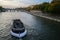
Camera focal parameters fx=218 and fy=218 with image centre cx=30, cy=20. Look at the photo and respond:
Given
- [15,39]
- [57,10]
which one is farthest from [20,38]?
[57,10]

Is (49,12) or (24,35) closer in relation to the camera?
(24,35)

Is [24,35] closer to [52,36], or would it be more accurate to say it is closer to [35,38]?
[35,38]

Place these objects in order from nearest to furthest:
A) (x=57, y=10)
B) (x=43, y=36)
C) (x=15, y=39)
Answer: (x=15, y=39) → (x=43, y=36) → (x=57, y=10)

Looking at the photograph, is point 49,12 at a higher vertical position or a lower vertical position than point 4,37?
lower

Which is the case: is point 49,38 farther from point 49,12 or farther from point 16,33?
point 49,12

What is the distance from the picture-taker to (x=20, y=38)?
65.8 metres

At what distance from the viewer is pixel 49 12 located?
132 m

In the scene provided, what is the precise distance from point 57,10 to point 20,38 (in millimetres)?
62710

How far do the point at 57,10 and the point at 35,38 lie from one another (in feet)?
201

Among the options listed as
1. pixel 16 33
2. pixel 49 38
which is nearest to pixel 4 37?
pixel 16 33

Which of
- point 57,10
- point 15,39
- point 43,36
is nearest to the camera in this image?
point 15,39

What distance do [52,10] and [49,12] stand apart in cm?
481

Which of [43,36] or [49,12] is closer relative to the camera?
[43,36]

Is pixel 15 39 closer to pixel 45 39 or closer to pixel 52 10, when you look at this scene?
pixel 45 39
